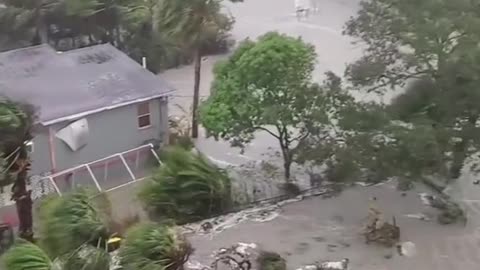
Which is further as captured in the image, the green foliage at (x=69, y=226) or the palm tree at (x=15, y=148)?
the palm tree at (x=15, y=148)

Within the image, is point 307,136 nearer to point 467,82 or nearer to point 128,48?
point 467,82

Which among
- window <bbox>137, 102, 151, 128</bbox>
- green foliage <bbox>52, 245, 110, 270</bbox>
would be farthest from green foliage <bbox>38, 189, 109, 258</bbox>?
window <bbox>137, 102, 151, 128</bbox>

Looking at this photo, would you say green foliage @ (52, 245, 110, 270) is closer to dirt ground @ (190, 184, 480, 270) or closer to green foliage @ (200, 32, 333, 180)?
dirt ground @ (190, 184, 480, 270)

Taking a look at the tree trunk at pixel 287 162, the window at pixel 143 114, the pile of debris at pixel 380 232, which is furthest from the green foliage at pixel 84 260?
the window at pixel 143 114

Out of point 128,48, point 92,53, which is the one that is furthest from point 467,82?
point 128,48

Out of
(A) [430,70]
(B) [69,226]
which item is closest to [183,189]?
(B) [69,226]

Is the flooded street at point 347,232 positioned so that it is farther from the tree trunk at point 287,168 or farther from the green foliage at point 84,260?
the green foliage at point 84,260
